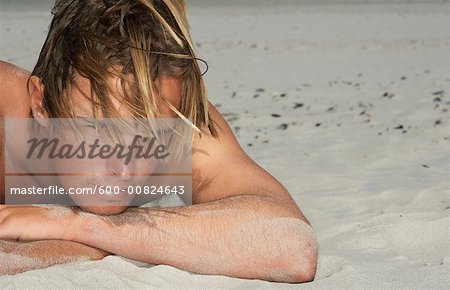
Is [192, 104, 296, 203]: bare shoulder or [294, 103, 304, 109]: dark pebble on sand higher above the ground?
[192, 104, 296, 203]: bare shoulder

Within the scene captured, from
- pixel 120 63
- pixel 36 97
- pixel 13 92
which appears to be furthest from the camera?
pixel 13 92

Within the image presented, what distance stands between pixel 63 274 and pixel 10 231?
260 mm

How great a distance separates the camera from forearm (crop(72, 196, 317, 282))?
2561mm

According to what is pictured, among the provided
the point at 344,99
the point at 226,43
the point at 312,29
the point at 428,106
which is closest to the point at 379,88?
the point at 344,99

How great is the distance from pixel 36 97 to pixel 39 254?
57 centimetres

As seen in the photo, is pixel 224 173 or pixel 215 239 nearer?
pixel 215 239

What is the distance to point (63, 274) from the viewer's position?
250 cm

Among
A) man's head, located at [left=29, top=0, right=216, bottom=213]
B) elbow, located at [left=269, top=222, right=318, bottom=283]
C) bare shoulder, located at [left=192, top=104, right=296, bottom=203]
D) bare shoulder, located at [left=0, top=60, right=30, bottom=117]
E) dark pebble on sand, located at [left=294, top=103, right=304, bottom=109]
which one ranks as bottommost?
dark pebble on sand, located at [left=294, top=103, right=304, bottom=109]

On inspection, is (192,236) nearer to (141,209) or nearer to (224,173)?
(141,209)

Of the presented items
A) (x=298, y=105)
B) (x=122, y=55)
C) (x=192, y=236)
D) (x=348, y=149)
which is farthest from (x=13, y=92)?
(x=298, y=105)

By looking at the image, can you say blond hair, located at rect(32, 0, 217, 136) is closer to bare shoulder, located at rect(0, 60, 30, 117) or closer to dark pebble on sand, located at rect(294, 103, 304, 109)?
bare shoulder, located at rect(0, 60, 30, 117)

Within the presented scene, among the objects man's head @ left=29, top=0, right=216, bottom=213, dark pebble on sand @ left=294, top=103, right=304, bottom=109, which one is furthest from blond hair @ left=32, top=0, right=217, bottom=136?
dark pebble on sand @ left=294, top=103, right=304, bottom=109

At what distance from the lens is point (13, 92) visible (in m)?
3.07

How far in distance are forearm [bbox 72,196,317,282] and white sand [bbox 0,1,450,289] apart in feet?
0.15
